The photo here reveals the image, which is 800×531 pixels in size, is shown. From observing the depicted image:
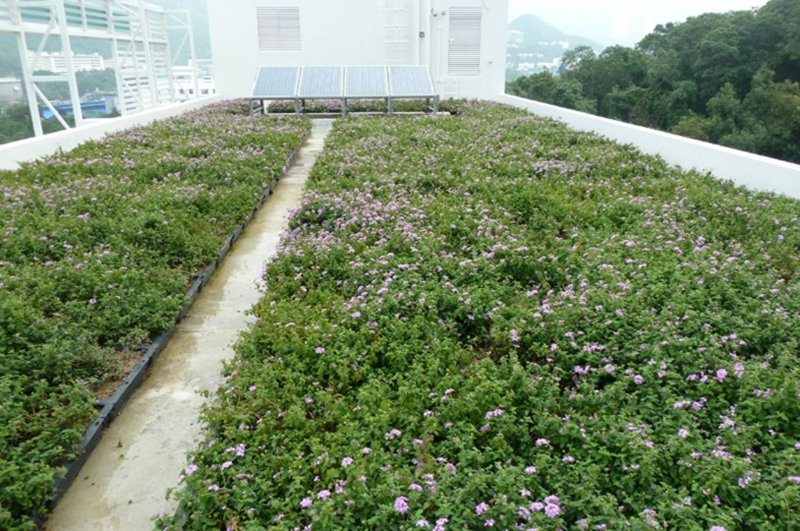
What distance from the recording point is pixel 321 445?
2830mm

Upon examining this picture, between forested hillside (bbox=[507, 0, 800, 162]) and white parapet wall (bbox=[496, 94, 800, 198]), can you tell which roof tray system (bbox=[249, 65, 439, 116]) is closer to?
white parapet wall (bbox=[496, 94, 800, 198])

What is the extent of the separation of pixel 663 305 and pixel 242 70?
19659mm

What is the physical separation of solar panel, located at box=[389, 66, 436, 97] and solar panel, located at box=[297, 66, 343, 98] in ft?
5.33

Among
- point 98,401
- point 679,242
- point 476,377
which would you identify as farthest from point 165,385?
point 679,242

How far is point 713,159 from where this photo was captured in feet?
26.9

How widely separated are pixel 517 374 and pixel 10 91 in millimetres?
14260

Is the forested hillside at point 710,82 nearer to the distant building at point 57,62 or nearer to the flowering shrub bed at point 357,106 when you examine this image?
the flowering shrub bed at point 357,106

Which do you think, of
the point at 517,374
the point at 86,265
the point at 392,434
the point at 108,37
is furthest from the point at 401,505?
the point at 108,37

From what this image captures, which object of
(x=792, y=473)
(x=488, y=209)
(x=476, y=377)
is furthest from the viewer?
(x=488, y=209)

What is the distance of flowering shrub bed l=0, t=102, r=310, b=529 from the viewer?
301 centimetres

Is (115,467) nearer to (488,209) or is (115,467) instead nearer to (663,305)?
(663,305)

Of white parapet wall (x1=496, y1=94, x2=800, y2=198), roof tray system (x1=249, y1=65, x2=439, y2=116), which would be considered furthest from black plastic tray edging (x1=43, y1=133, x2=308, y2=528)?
roof tray system (x1=249, y1=65, x2=439, y2=116)

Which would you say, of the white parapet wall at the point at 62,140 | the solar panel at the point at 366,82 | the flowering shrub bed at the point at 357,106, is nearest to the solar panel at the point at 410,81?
the solar panel at the point at 366,82

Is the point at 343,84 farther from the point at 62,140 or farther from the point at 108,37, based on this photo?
the point at 62,140
